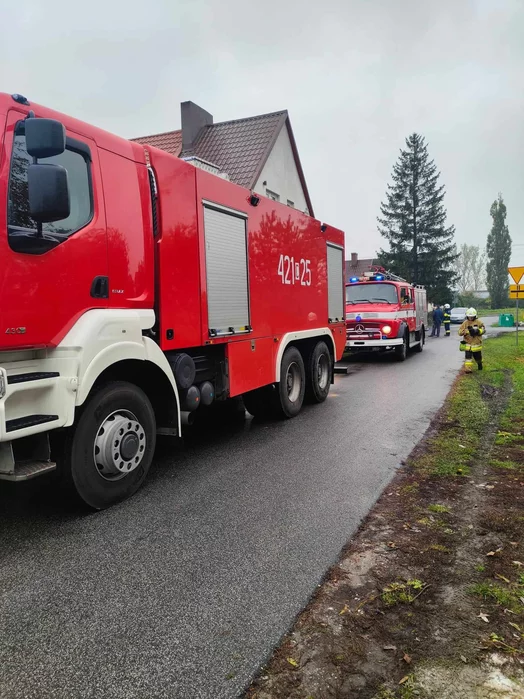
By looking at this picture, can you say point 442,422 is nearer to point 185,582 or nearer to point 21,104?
point 185,582

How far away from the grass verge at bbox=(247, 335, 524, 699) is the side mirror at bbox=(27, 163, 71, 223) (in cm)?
294

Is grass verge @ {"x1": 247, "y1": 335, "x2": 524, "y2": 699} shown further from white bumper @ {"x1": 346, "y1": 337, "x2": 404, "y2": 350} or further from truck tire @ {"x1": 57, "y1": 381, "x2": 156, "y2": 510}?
white bumper @ {"x1": 346, "y1": 337, "x2": 404, "y2": 350}

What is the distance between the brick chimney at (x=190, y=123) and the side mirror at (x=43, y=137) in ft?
55.8

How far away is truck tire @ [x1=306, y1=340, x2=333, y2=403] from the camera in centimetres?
847

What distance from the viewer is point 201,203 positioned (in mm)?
5277

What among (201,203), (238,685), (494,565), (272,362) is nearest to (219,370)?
(272,362)

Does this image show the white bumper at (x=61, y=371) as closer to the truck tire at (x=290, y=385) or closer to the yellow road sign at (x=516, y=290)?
the truck tire at (x=290, y=385)

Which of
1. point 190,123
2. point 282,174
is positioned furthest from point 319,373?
point 190,123

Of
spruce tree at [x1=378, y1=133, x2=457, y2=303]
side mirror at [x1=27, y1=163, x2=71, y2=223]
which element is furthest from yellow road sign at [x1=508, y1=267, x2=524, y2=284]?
spruce tree at [x1=378, y1=133, x2=457, y2=303]

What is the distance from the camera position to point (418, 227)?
148ft

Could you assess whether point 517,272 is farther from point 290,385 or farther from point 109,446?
point 109,446

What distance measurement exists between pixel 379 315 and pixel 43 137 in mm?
12912

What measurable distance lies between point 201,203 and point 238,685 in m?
4.25

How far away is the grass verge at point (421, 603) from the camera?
7.41 ft
